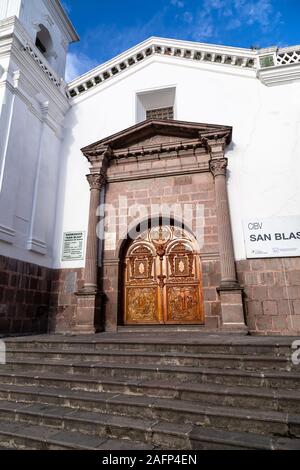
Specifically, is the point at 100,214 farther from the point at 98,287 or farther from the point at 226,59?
the point at 226,59

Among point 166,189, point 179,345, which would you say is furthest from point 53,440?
point 166,189

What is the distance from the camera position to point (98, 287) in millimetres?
7203

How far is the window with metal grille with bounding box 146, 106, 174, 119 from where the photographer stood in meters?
9.19

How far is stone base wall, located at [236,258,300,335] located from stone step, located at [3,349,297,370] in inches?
103

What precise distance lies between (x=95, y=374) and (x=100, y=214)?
4574 mm

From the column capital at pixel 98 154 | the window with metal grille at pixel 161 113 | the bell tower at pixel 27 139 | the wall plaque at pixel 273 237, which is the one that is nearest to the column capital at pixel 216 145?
the wall plaque at pixel 273 237

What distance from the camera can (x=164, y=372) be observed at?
12.1ft

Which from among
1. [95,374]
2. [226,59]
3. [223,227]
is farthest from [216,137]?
[95,374]

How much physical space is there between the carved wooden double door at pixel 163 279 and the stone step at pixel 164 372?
298 centimetres

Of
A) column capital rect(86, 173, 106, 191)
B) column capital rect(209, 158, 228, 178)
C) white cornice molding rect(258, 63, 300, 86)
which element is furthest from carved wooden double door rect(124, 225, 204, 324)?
white cornice molding rect(258, 63, 300, 86)

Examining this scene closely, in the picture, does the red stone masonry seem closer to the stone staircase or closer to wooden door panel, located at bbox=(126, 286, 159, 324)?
wooden door panel, located at bbox=(126, 286, 159, 324)

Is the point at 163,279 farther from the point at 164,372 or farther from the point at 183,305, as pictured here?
the point at 164,372
